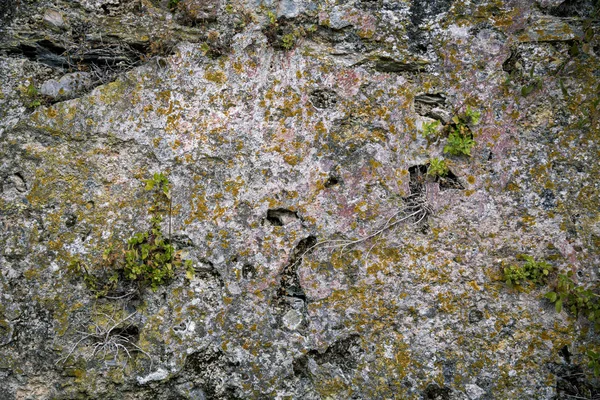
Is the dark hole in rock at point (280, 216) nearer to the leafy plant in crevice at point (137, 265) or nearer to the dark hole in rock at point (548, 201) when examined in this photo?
the leafy plant in crevice at point (137, 265)

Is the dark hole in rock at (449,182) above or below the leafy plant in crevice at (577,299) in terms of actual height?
above

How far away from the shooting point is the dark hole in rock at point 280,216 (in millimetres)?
3133

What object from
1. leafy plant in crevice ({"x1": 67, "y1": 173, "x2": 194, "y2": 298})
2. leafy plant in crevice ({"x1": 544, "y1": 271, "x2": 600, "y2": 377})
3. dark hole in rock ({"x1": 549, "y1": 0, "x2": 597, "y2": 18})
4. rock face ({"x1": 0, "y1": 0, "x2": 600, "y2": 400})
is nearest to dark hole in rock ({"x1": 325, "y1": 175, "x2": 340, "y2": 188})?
rock face ({"x1": 0, "y1": 0, "x2": 600, "y2": 400})

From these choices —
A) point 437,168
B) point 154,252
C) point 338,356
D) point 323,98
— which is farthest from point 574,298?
point 154,252

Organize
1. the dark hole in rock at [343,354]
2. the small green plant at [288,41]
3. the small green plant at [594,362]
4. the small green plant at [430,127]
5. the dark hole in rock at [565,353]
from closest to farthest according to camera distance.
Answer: the small green plant at [594,362]
the dark hole in rock at [565,353]
the dark hole in rock at [343,354]
the small green plant at [430,127]
the small green plant at [288,41]

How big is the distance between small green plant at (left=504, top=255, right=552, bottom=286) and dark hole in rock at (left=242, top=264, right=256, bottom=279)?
1596mm

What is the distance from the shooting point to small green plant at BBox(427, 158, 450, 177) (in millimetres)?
3071

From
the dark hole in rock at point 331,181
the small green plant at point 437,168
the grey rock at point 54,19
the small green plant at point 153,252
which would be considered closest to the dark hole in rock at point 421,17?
the small green plant at point 437,168

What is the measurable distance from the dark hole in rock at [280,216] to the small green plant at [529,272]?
54.9 inches

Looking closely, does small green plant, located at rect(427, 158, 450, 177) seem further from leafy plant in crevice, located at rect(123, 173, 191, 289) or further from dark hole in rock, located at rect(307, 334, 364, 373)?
leafy plant in crevice, located at rect(123, 173, 191, 289)

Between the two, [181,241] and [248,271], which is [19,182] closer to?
[181,241]

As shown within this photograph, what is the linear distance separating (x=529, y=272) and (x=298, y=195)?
60.4 inches

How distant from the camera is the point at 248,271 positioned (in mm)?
3084

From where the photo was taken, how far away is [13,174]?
3.15 m
